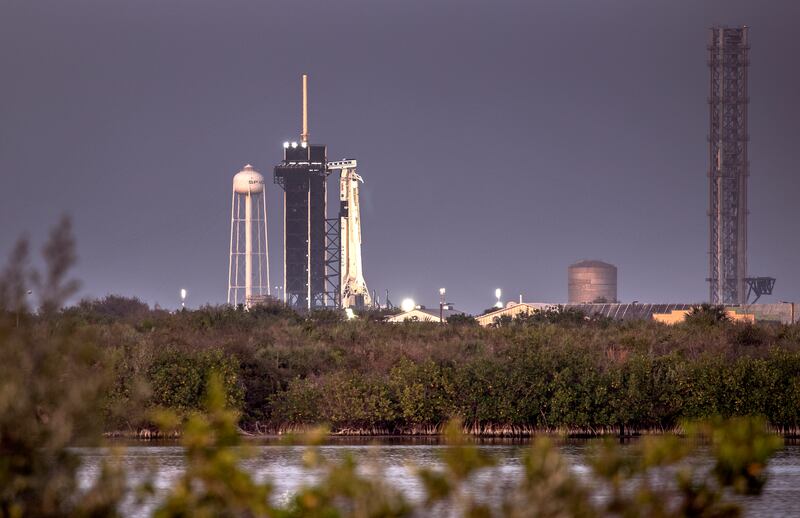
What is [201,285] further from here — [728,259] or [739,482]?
[739,482]

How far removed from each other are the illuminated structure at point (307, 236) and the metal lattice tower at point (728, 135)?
40141 millimetres

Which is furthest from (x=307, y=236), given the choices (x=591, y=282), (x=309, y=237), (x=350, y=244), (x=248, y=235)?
(x=591, y=282)

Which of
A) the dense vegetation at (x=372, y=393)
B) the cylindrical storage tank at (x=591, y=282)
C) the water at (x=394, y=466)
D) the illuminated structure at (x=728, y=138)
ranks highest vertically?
the illuminated structure at (x=728, y=138)

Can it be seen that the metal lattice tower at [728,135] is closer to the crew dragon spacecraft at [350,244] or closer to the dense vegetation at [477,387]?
the crew dragon spacecraft at [350,244]

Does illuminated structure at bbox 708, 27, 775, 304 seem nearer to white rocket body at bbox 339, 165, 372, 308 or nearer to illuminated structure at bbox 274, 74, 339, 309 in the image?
white rocket body at bbox 339, 165, 372, 308

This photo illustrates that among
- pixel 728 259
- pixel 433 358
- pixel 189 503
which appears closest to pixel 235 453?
pixel 189 503

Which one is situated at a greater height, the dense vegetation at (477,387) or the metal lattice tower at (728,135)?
the metal lattice tower at (728,135)

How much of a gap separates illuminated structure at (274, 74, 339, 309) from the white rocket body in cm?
850

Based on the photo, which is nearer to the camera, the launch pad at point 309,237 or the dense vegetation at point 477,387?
the dense vegetation at point 477,387

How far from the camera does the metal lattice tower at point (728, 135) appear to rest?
141750 mm

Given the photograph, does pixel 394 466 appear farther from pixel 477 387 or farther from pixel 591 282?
pixel 591 282

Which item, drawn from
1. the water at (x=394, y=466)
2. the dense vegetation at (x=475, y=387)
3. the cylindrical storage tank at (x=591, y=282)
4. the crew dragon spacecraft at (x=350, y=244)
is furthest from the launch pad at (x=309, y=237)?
the water at (x=394, y=466)

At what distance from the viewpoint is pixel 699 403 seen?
5369 centimetres

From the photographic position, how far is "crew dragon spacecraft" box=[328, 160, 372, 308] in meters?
148
